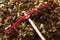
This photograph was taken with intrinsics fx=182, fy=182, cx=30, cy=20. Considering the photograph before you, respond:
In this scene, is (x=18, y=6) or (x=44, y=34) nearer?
(x=44, y=34)

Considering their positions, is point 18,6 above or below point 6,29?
above

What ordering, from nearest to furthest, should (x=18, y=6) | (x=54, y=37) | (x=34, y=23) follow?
(x=54, y=37) → (x=34, y=23) → (x=18, y=6)

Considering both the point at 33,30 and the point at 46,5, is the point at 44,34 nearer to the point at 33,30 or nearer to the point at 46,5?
the point at 33,30

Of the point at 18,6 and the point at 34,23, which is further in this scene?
the point at 18,6

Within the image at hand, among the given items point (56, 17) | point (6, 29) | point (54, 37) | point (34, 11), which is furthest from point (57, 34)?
point (6, 29)

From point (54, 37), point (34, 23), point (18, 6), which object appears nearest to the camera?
point (54, 37)

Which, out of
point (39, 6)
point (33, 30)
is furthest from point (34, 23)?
point (39, 6)

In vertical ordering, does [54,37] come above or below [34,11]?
below

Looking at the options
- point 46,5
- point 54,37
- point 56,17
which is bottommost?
point 54,37

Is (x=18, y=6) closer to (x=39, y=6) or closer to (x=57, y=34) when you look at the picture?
(x=39, y=6)
